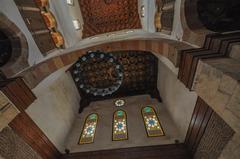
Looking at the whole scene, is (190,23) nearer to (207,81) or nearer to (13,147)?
(207,81)

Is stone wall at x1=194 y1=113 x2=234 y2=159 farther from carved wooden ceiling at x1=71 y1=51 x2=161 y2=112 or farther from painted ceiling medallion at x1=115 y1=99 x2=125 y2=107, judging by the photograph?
painted ceiling medallion at x1=115 y1=99 x2=125 y2=107

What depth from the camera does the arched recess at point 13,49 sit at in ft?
9.11

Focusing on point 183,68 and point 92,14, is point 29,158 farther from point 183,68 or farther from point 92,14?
point 92,14

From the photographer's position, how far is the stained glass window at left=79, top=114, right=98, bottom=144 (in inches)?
193

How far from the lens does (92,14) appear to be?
5.78 meters

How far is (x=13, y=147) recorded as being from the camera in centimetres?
273

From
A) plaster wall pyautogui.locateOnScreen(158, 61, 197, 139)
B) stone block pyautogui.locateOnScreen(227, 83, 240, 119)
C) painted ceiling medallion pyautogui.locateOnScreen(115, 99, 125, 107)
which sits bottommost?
painted ceiling medallion pyautogui.locateOnScreen(115, 99, 125, 107)

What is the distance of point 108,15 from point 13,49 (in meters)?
4.03

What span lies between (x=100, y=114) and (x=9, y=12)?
4776 mm

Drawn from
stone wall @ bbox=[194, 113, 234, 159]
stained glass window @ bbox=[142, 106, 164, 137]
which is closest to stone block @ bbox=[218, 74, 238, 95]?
stone wall @ bbox=[194, 113, 234, 159]

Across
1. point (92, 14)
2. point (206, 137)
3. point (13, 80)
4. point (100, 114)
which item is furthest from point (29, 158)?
point (92, 14)

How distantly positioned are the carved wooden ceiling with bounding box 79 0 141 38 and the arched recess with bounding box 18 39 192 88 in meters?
1.96

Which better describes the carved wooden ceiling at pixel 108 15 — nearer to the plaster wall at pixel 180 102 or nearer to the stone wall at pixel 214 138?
the plaster wall at pixel 180 102

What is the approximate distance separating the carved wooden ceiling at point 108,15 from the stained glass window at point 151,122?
3.70m
